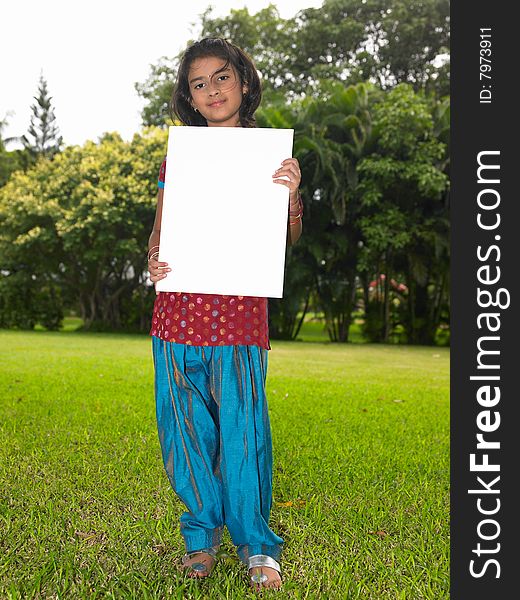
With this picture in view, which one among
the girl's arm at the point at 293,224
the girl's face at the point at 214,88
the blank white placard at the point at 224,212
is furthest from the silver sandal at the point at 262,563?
the girl's face at the point at 214,88

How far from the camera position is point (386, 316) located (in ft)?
47.0

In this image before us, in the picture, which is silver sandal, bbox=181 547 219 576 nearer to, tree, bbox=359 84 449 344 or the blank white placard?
the blank white placard

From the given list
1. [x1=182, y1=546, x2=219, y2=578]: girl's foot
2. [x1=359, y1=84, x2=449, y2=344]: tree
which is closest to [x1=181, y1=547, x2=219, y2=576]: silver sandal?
[x1=182, y1=546, x2=219, y2=578]: girl's foot

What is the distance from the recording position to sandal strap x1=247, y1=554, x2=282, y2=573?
7.00ft

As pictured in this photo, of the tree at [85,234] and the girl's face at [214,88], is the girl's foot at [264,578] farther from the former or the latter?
the tree at [85,234]

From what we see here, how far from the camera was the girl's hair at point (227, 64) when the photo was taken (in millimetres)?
2211

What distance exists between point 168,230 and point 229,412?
576 millimetres

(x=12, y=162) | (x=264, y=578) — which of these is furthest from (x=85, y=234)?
(x=264, y=578)

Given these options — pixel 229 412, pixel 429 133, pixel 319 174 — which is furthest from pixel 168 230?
pixel 429 133

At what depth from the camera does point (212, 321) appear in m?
2.19

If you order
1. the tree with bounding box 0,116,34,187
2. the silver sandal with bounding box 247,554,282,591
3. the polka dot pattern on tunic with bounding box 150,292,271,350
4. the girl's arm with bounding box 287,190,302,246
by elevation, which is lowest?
the silver sandal with bounding box 247,554,282,591

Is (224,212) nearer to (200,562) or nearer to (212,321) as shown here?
(212,321)

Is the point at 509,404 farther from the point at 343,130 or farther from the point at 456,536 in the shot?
the point at 343,130

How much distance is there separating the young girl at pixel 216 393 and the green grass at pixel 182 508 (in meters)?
0.13
